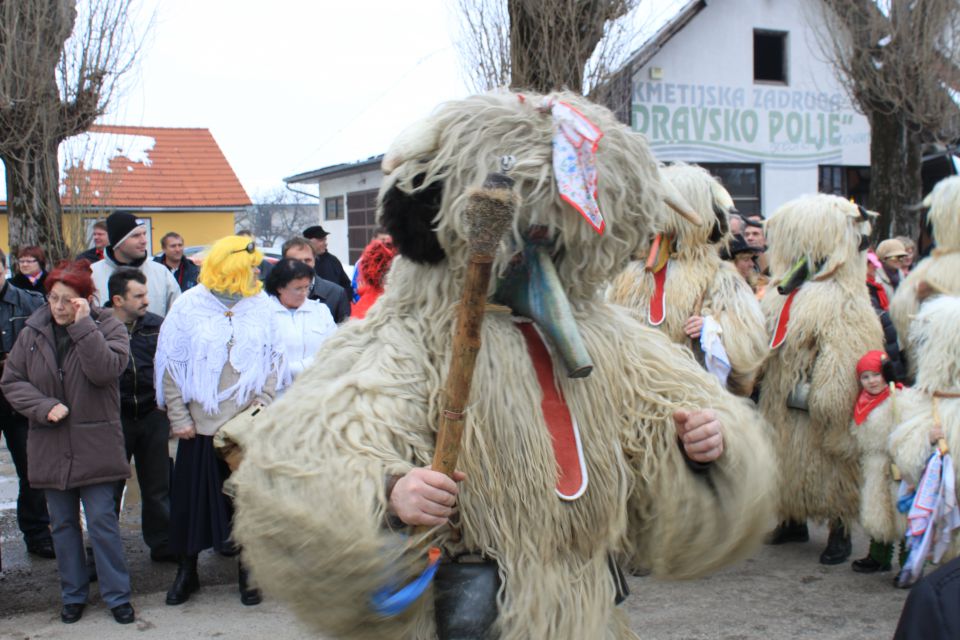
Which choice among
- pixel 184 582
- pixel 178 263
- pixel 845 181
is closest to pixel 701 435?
pixel 184 582

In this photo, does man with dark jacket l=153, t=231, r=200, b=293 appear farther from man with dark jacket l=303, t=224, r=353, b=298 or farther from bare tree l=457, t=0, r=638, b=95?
bare tree l=457, t=0, r=638, b=95

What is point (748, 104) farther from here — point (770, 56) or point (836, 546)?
point (836, 546)

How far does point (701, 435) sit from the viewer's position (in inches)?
85.4

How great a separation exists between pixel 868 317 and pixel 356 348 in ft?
12.7

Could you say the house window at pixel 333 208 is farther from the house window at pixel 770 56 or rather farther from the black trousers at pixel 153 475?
the black trousers at pixel 153 475

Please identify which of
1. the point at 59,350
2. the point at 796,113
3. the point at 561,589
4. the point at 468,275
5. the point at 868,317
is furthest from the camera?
the point at 796,113

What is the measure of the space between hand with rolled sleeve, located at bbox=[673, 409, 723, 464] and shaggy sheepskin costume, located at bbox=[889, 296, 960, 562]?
2506 mm

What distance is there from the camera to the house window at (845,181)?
18.0 metres

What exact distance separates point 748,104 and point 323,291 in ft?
41.6

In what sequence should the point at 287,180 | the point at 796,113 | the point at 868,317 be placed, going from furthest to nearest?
the point at 287,180, the point at 796,113, the point at 868,317

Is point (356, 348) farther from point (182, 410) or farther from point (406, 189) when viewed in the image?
point (182, 410)

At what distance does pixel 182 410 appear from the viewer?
470 cm

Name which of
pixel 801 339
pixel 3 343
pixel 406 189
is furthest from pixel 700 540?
pixel 3 343

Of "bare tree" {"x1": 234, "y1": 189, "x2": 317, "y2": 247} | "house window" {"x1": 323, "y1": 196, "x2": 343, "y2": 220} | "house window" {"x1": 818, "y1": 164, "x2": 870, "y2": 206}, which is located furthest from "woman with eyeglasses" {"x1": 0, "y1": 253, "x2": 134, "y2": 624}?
"bare tree" {"x1": 234, "y1": 189, "x2": 317, "y2": 247}
